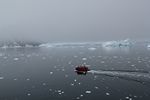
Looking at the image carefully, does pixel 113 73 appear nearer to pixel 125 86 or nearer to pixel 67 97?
pixel 125 86

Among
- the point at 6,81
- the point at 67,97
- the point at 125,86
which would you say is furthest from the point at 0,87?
the point at 125,86

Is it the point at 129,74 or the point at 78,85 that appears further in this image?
the point at 129,74

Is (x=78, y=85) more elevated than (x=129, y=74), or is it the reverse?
(x=129, y=74)

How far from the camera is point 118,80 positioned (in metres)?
20.8

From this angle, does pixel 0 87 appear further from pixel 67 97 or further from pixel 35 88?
pixel 67 97

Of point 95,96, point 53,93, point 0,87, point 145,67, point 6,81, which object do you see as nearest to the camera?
point 95,96

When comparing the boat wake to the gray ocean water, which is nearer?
the gray ocean water

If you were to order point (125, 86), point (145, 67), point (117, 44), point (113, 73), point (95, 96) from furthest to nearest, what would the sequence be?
point (117, 44) → point (145, 67) → point (113, 73) → point (125, 86) → point (95, 96)

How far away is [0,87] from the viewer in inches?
795

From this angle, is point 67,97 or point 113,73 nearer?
point 67,97

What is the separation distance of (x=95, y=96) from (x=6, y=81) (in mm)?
8698

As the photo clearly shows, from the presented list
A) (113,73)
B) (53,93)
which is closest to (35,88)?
(53,93)

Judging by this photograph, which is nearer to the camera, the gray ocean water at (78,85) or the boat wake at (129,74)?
the gray ocean water at (78,85)

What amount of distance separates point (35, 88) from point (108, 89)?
16.3ft
